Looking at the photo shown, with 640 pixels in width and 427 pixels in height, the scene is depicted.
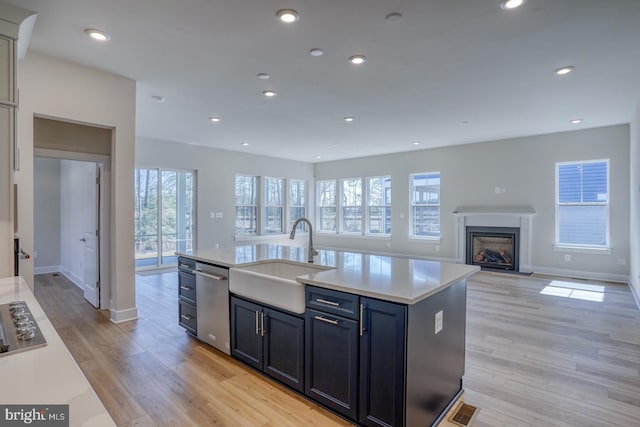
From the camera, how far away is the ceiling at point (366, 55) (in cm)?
246

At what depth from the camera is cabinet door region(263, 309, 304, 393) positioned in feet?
7.43

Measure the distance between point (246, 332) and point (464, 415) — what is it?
1.67 metres

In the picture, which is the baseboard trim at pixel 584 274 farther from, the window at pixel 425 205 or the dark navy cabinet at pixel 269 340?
the dark navy cabinet at pixel 269 340

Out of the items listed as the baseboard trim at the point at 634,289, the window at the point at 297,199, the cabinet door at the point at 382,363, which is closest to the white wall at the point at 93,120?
the cabinet door at the point at 382,363

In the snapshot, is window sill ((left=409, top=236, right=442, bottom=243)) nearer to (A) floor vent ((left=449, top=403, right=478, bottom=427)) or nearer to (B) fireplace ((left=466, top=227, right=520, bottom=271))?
(B) fireplace ((left=466, top=227, right=520, bottom=271))

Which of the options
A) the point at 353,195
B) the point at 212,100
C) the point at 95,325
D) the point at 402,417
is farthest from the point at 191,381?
the point at 353,195

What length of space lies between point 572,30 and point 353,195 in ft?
23.9

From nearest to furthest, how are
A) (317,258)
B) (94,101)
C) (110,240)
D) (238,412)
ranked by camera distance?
(238,412), (317,258), (94,101), (110,240)

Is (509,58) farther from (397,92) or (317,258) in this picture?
(317,258)

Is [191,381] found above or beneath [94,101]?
beneath

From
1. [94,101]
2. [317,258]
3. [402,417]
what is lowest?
[402,417]

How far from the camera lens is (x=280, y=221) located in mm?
9617

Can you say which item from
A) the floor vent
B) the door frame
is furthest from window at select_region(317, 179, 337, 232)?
the floor vent

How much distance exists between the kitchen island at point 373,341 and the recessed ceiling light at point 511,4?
1.90 metres
